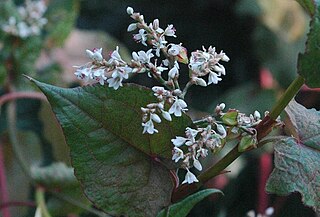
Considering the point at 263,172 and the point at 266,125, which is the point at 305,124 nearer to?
the point at 266,125

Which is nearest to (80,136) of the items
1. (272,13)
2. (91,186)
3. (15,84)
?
(91,186)

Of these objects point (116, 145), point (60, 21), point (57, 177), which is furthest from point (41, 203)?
point (60, 21)

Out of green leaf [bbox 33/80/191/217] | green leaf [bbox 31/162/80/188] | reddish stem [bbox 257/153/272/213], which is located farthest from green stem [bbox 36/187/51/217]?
reddish stem [bbox 257/153/272/213]

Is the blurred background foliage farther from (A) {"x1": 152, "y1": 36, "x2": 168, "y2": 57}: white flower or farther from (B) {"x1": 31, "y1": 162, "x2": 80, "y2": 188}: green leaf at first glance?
(A) {"x1": 152, "y1": 36, "x2": 168, "y2": 57}: white flower

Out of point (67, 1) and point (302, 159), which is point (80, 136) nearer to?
point (302, 159)

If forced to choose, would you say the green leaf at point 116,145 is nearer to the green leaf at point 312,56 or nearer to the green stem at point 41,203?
the green leaf at point 312,56

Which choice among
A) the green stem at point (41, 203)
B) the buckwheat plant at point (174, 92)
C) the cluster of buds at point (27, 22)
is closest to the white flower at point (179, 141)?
the buckwheat plant at point (174, 92)

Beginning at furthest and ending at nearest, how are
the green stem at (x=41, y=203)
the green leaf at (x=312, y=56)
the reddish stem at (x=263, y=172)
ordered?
the reddish stem at (x=263, y=172)
the green stem at (x=41, y=203)
the green leaf at (x=312, y=56)
